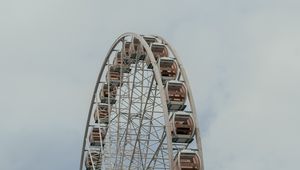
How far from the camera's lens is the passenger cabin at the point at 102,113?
38500 mm

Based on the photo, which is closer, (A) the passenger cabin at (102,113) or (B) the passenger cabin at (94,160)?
(B) the passenger cabin at (94,160)

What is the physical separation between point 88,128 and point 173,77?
29.3ft

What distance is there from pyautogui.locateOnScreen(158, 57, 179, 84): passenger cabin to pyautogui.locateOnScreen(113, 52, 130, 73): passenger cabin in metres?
6.15

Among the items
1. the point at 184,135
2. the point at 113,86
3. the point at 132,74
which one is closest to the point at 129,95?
the point at 132,74

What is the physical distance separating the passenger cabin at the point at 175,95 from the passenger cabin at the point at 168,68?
112cm

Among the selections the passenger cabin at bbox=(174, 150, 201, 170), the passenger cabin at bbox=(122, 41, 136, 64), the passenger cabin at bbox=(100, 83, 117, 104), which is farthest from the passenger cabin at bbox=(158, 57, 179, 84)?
the passenger cabin at bbox=(100, 83, 117, 104)

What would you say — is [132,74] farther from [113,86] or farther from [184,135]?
[184,135]

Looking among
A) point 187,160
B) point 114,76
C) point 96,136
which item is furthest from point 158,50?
point 96,136

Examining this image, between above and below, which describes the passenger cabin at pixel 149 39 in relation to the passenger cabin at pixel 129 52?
above

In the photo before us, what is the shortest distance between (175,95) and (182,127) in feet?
5.97

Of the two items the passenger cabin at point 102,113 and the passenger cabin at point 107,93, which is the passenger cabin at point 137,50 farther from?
the passenger cabin at point 102,113

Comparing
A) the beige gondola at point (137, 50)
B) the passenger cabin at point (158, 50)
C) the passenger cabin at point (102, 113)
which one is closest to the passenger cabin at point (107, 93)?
the passenger cabin at point (102, 113)

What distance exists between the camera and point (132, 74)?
35406 millimetres

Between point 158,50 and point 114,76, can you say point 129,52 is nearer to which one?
point 114,76
